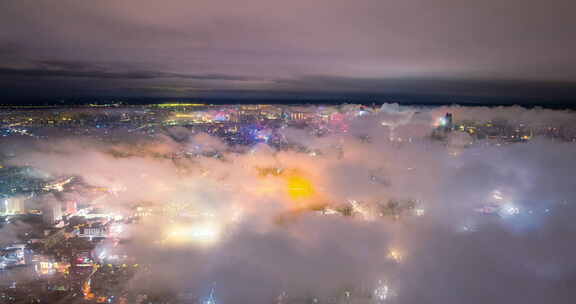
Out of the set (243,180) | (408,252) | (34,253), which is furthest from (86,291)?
(408,252)

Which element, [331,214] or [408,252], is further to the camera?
[331,214]

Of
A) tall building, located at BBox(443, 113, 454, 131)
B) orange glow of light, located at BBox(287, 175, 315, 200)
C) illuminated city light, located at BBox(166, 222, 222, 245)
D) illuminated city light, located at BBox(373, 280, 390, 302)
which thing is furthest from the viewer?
tall building, located at BBox(443, 113, 454, 131)

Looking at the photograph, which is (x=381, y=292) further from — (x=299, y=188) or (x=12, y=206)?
(x=12, y=206)

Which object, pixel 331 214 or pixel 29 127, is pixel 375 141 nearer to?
pixel 331 214

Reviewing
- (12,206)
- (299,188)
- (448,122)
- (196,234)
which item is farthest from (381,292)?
(12,206)

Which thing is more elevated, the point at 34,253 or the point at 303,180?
the point at 303,180

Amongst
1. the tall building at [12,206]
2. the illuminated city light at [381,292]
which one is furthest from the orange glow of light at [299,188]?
the tall building at [12,206]

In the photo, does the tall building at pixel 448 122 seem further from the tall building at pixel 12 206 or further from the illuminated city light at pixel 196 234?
the tall building at pixel 12 206

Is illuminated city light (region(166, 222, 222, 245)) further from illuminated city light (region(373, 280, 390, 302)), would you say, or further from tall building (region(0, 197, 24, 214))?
tall building (region(0, 197, 24, 214))

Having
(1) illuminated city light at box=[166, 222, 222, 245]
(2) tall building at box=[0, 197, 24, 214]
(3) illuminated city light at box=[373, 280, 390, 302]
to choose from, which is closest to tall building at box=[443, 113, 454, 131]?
(3) illuminated city light at box=[373, 280, 390, 302]
